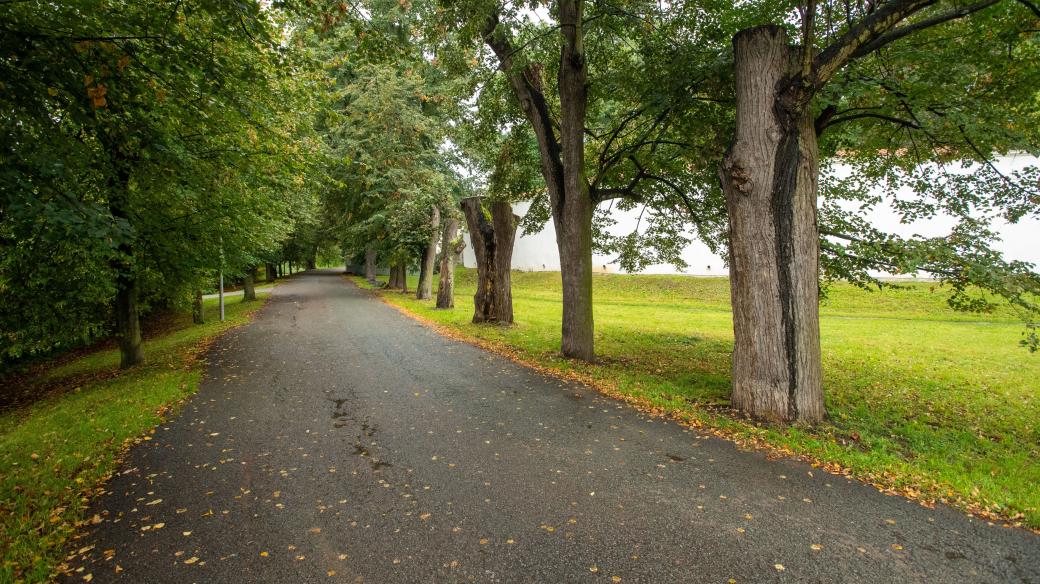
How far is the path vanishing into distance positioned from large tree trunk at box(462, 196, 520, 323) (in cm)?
777

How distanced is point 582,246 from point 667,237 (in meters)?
4.17

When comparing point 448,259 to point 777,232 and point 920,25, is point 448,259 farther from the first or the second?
point 920,25

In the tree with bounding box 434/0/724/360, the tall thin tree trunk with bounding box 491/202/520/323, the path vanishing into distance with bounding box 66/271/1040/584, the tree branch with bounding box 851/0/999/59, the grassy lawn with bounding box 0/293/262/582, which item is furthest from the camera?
the tall thin tree trunk with bounding box 491/202/520/323

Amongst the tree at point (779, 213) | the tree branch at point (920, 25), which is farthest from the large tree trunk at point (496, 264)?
the tree branch at point (920, 25)

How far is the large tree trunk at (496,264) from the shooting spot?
46.1 feet

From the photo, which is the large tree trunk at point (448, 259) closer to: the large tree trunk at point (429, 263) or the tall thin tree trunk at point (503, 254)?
the large tree trunk at point (429, 263)

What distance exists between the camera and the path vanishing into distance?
3.03 meters

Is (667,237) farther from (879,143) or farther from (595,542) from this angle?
(595,542)

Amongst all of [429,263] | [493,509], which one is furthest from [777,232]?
[429,263]

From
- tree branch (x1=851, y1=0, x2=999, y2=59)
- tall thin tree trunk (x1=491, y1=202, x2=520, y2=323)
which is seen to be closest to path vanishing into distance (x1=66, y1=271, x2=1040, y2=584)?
tree branch (x1=851, y1=0, x2=999, y2=59)

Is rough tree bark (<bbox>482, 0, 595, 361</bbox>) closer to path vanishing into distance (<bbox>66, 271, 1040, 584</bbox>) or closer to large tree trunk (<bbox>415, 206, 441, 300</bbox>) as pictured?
path vanishing into distance (<bbox>66, 271, 1040, 584</bbox>)

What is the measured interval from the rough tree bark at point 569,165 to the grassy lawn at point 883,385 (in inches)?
35.2

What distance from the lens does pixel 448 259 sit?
18812 millimetres

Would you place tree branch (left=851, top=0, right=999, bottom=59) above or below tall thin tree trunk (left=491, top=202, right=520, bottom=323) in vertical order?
above
